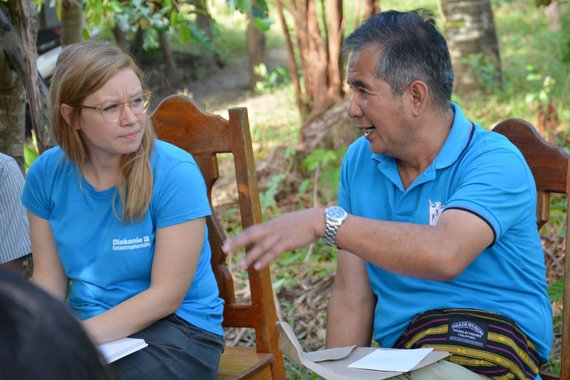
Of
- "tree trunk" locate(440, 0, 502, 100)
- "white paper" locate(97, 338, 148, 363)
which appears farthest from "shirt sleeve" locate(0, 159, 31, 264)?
"tree trunk" locate(440, 0, 502, 100)

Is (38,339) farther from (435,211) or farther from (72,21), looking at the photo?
(72,21)

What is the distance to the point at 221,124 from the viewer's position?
2984mm

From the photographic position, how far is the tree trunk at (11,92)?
3578mm

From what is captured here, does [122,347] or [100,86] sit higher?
[100,86]

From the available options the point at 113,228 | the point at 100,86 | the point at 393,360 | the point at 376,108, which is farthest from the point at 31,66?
the point at 393,360

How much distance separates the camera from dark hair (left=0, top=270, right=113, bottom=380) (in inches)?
27.1

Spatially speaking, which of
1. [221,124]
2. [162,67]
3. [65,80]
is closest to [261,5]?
[221,124]

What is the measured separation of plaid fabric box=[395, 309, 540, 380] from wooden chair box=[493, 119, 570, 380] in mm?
115

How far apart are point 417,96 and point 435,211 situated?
35cm

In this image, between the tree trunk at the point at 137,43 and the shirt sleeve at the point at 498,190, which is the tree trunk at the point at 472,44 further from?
the shirt sleeve at the point at 498,190

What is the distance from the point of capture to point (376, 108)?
253cm

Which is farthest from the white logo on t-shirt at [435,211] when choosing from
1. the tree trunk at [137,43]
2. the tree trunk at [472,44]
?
the tree trunk at [137,43]

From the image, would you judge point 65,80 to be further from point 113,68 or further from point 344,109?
point 344,109

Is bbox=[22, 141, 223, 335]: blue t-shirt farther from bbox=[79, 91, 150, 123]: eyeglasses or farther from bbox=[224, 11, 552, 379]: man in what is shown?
bbox=[224, 11, 552, 379]: man
